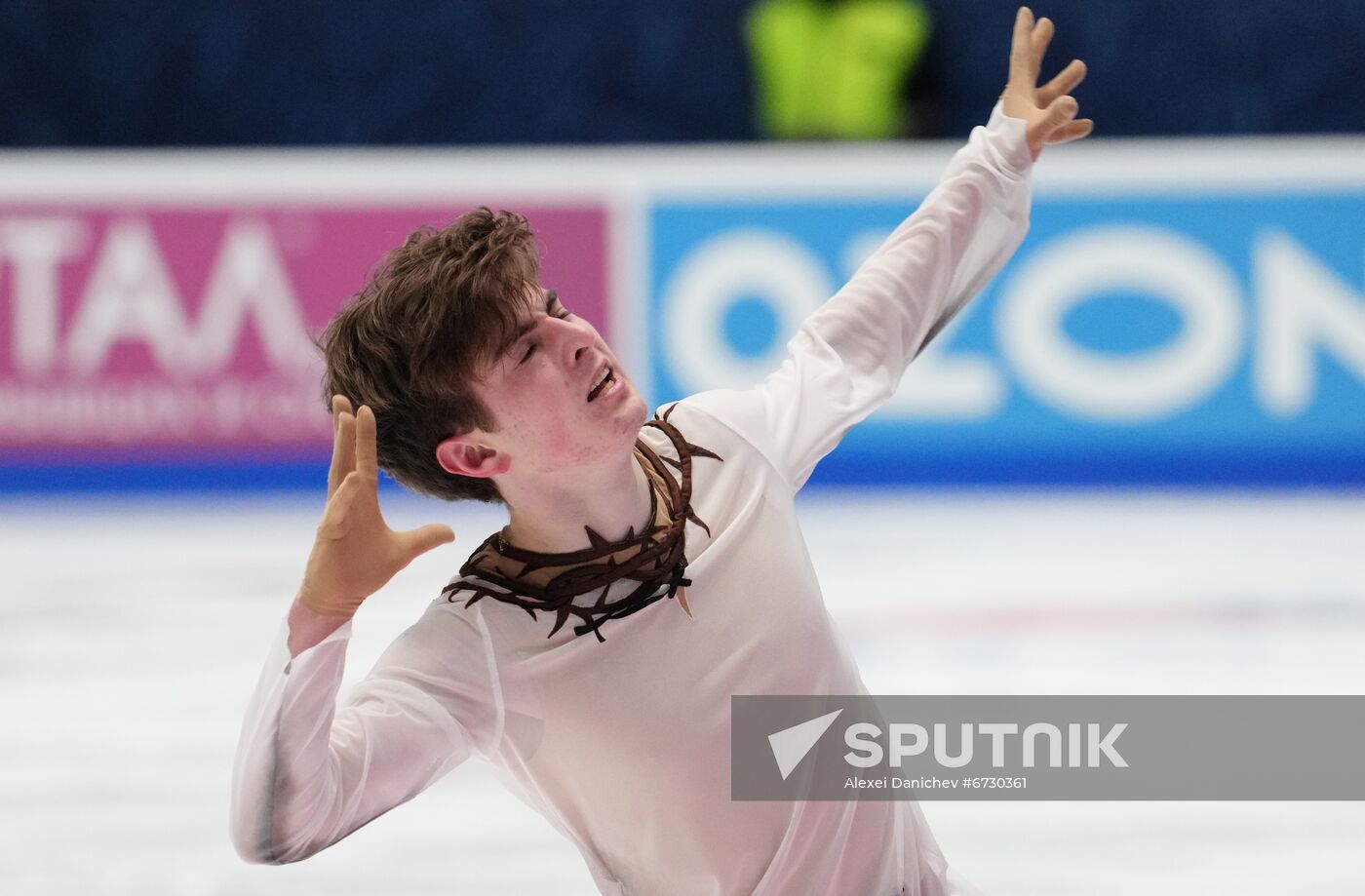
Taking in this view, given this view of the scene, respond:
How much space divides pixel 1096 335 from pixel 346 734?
17.7 ft

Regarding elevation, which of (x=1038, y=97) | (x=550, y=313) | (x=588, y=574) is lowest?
(x=588, y=574)

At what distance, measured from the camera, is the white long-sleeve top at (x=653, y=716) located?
1723 millimetres

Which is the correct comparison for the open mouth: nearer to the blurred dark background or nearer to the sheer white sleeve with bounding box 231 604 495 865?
the sheer white sleeve with bounding box 231 604 495 865

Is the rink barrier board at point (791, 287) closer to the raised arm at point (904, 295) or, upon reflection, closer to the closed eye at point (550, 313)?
the raised arm at point (904, 295)

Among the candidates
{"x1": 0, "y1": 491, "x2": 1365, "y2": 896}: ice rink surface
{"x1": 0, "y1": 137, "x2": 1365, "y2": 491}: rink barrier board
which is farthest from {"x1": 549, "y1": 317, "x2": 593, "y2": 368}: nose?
{"x1": 0, "y1": 137, "x2": 1365, "y2": 491}: rink barrier board

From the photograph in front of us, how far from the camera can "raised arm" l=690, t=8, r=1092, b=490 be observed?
216 cm

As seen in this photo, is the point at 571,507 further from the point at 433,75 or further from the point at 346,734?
the point at 433,75

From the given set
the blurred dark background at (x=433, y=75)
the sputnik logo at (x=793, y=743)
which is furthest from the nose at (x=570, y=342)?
the blurred dark background at (x=433, y=75)

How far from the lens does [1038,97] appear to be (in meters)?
2.35

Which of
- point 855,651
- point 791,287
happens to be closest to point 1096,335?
point 791,287

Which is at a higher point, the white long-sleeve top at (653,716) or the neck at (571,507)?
the neck at (571,507)

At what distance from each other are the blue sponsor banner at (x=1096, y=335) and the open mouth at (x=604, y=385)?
16.1 feet

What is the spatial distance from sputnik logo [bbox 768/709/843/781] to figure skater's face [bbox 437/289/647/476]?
362mm

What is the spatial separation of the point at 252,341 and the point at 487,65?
201 cm
